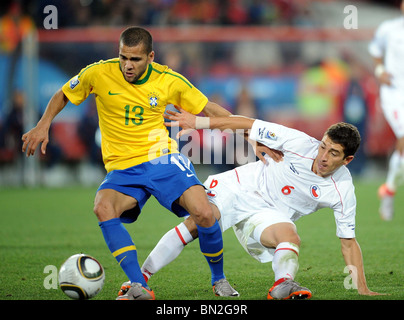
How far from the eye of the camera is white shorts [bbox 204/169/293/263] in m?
5.61

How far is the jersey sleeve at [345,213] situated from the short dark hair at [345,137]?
11.8 inches

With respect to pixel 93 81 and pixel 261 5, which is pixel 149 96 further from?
pixel 261 5

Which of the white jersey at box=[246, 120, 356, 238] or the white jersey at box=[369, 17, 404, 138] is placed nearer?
the white jersey at box=[246, 120, 356, 238]

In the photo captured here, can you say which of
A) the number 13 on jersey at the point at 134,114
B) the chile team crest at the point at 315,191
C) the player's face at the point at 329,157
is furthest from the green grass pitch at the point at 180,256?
the number 13 on jersey at the point at 134,114

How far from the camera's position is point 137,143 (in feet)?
17.9

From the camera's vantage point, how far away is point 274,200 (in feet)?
18.9

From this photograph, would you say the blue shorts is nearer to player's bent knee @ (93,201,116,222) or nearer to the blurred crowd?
player's bent knee @ (93,201,116,222)

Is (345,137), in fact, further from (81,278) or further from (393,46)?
(393,46)

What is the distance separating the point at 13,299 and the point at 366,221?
19.7ft

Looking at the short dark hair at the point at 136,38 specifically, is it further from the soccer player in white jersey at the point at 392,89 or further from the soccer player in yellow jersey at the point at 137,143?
the soccer player in white jersey at the point at 392,89

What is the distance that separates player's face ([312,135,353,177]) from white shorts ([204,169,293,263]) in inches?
20.6

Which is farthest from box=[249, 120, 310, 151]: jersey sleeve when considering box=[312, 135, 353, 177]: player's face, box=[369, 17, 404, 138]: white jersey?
box=[369, 17, 404, 138]: white jersey

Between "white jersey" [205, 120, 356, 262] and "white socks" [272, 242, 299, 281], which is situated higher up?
"white jersey" [205, 120, 356, 262]

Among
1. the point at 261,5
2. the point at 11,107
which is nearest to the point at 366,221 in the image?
the point at 11,107
